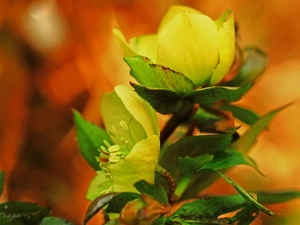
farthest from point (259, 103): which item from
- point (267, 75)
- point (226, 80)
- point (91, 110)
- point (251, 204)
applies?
point (251, 204)

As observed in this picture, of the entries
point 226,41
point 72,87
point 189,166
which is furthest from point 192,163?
point 72,87

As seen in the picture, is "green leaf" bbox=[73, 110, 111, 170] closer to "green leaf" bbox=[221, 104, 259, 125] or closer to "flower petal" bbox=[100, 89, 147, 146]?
"flower petal" bbox=[100, 89, 147, 146]

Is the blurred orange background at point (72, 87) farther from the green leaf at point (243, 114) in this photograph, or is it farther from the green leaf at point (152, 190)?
the green leaf at point (152, 190)

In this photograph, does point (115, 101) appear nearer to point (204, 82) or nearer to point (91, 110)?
point (204, 82)

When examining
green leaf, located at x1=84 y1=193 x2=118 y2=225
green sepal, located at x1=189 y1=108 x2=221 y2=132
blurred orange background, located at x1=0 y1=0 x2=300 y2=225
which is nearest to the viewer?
green leaf, located at x1=84 y1=193 x2=118 y2=225

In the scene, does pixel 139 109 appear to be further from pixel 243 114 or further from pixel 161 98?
pixel 243 114

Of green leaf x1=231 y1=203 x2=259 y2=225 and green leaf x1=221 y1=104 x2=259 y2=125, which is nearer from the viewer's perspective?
green leaf x1=231 y1=203 x2=259 y2=225

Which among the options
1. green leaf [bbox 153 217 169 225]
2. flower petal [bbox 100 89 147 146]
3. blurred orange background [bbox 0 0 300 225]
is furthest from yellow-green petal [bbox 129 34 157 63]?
blurred orange background [bbox 0 0 300 225]

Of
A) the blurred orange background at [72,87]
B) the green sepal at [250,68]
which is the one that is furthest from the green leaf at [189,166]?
the blurred orange background at [72,87]
